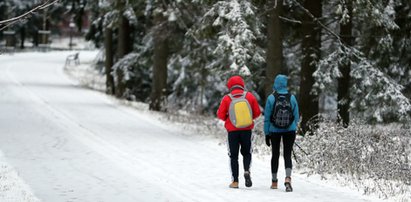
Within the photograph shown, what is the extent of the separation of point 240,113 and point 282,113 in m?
0.64

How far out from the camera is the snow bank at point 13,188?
8.66m

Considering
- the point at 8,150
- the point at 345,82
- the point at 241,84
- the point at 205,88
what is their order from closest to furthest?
1. the point at 241,84
2. the point at 8,150
3. the point at 345,82
4. the point at 205,88

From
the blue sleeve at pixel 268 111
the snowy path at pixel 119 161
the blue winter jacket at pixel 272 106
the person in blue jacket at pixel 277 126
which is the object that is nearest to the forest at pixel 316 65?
the snowy path at pixel 119 161

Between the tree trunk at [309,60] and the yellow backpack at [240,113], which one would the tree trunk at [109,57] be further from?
the yellow backpack at [240,113]

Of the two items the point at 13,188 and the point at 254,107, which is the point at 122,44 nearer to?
the point at 254,107

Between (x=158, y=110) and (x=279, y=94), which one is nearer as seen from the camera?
(x=279, y=94)

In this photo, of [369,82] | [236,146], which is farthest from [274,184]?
[369,82]

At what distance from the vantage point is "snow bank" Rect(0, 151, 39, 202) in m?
8.66

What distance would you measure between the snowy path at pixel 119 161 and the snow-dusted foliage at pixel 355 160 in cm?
55

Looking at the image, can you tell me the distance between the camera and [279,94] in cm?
958

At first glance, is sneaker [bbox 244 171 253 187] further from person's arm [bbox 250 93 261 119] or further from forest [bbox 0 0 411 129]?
forest [bbox 0 0 411 129]

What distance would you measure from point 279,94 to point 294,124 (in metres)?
0.50

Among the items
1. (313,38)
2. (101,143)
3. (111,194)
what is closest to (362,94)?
(313,38)

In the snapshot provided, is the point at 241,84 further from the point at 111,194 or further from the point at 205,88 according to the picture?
the point at 205,88
